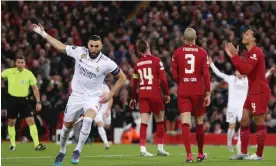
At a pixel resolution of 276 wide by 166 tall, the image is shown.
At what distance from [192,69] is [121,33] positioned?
18.9m

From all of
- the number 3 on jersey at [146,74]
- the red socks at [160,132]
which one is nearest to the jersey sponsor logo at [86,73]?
the number 3 on jersey at [146,74]

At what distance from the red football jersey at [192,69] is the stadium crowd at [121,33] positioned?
1306cm

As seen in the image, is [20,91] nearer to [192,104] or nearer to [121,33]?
[192,104]

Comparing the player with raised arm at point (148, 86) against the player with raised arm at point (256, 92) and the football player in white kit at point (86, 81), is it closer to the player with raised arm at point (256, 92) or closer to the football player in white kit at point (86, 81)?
the player with raised arm at point (256, 92)

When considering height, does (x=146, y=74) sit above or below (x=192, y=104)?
above

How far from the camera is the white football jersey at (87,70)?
14.1 metres

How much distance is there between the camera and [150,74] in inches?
728

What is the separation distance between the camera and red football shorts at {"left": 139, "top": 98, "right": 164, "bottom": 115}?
18609 mm

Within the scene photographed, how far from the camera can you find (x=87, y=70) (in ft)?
46.3

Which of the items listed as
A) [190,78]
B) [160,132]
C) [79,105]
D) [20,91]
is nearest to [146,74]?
[160,132]

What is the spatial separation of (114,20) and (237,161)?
20.7 meters

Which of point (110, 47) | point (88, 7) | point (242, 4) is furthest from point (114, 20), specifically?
point (242, 4)

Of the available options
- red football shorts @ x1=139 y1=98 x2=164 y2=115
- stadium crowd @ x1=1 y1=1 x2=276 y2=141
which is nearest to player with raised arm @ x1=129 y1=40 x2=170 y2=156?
red football shorts @ x1=139 y1=98 x2=164 y2=115

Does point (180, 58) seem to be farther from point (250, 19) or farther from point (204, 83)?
point (250, 19)
